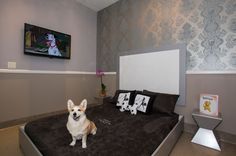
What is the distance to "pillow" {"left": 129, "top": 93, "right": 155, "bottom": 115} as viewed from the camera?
2198mm

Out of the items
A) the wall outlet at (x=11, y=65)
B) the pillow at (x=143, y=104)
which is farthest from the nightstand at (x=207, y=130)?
the wall outlet at (x=11, y=65)

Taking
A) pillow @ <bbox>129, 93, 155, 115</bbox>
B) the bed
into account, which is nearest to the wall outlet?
the bed

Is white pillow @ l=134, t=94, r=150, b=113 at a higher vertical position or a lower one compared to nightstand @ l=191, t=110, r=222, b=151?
higher

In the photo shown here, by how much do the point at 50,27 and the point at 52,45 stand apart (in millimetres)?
412

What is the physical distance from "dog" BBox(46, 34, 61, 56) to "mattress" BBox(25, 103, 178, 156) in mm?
1660

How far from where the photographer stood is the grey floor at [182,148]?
5.57 feet

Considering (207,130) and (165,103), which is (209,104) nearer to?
(207,130)

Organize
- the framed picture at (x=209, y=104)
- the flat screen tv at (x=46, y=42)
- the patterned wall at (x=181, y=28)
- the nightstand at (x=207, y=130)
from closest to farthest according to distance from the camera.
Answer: the nightstand at (x=207, y=130) < the framed picture at (x=209, y=104) < the patterned wall at (x=181, y=28) < the flat screen tv at (x=46, y=42)

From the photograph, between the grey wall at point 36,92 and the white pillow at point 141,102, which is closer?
the white pillow at point 141,102

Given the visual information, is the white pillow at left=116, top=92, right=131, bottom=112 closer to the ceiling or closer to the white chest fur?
the white chest fur

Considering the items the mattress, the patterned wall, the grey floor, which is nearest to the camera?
the mattress

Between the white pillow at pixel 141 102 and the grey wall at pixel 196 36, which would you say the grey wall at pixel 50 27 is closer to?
the grey wall at pixel 196 36

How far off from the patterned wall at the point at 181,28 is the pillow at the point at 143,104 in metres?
0.93

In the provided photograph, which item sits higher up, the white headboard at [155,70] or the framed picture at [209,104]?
the white headboard at [155,70]
